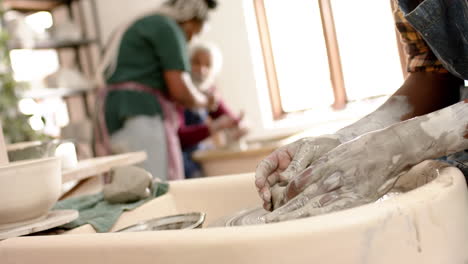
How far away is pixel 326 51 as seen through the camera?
3648 mm

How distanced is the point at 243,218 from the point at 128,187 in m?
0.31

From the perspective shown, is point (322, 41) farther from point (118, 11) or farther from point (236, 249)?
point (236, 249)

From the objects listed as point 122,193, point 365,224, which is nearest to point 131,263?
point 365,224

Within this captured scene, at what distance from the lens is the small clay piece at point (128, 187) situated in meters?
0.91

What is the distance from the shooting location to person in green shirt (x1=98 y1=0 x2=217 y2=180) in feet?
6.88

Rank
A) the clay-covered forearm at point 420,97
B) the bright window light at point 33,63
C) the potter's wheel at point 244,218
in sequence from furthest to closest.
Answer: the bright window light at point 33,63
the clay-covered forearm at point 420,97
the potter's wheel at point 244,218

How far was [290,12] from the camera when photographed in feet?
12.2

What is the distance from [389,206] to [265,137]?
3.15m

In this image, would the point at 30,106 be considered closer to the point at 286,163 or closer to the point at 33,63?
the point at 33,63

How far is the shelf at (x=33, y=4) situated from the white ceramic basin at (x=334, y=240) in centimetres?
341

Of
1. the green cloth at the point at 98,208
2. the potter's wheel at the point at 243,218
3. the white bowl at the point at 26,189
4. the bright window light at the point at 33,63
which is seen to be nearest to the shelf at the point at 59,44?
the bright window light at the point at 33,63

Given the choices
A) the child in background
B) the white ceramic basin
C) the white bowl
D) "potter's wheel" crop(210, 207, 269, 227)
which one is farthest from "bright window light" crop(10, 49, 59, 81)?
the white ceramic basin

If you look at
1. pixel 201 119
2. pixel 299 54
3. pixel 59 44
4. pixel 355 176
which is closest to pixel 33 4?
pixel 59 44

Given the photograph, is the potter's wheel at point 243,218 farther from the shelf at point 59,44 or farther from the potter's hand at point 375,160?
the shelf at point 59,44
